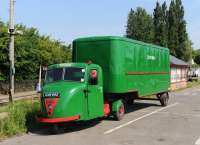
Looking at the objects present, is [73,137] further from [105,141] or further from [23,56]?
[23,56]

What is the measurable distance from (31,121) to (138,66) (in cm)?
581

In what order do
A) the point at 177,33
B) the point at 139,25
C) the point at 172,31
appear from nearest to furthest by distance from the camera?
the point at 172,31 → the point at 177,33 → the point at 139,25

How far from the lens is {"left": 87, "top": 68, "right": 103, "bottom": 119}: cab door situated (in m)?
14.0

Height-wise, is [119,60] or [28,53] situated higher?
[28,53]

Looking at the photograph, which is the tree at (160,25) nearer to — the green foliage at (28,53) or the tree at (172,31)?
the tree at (172,31)

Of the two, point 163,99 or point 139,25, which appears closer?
point 163,99

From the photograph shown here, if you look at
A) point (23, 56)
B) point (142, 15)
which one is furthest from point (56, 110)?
point (142, 15)

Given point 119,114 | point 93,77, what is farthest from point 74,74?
point 119,114

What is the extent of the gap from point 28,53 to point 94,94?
2437cm

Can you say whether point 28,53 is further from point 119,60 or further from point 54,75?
point 54,75

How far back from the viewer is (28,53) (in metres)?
37.8

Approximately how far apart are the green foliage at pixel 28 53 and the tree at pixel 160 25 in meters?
35.6

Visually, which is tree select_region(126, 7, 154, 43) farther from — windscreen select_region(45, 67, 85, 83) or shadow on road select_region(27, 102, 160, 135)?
windscreen select_region(45, 67, 85, 83)

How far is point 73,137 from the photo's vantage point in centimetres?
1253
